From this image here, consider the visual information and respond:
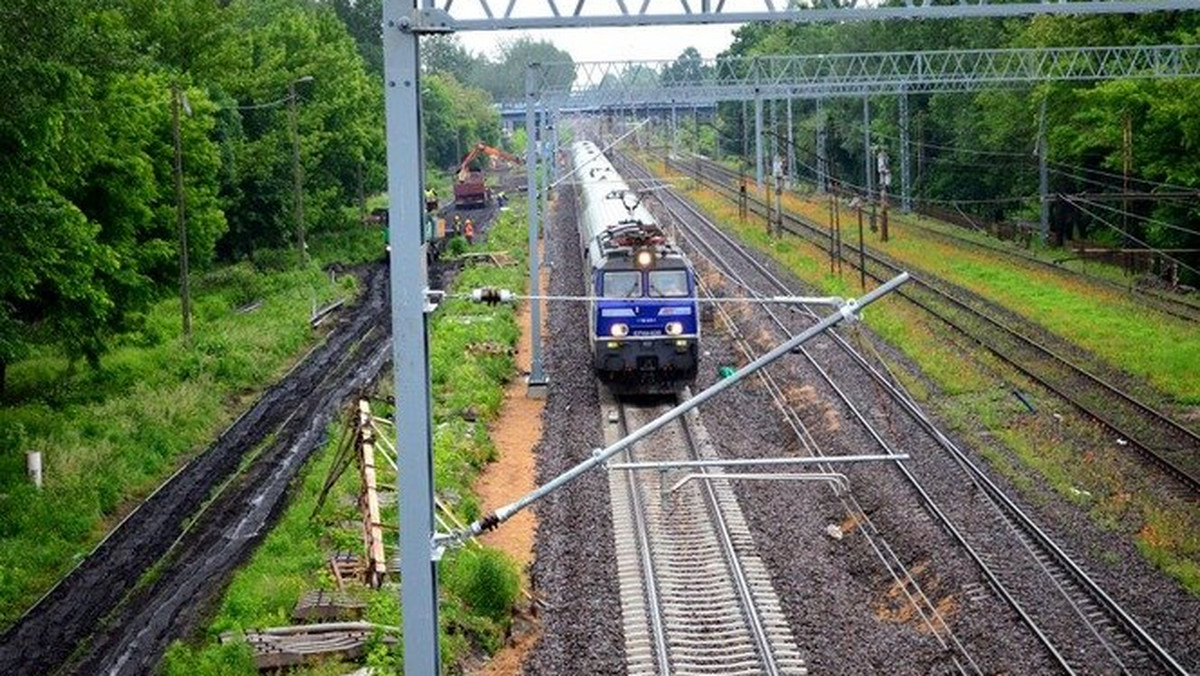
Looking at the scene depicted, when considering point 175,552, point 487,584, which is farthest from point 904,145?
point 487,584

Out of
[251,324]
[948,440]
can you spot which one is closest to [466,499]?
[948,440]

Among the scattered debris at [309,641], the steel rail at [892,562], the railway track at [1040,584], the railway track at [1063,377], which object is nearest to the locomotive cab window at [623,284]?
the steel rail at [892,562]

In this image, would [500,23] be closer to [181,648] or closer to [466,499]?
[181,648]

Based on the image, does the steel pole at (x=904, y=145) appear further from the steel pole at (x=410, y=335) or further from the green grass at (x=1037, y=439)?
the steel pole at (x=410, y=335)

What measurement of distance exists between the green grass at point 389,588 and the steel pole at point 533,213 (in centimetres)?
95

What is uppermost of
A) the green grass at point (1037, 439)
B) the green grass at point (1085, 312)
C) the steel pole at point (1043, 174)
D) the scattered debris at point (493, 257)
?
the steel pole at point (1043, 174)

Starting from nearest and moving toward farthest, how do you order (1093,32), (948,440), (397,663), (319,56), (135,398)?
(397,663) → (948,440) → (135,398) → (1093,32) → (319,56)

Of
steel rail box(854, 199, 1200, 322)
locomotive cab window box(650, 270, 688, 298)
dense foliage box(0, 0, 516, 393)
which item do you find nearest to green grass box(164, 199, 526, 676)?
locomotive cab window box(650, 270, 688, 298)

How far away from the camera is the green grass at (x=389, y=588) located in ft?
48.4

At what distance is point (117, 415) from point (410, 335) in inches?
770

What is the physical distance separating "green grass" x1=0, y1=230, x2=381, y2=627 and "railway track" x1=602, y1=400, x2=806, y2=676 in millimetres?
8444

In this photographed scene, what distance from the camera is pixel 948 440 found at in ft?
73.2

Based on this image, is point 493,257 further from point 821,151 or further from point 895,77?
point 821,151

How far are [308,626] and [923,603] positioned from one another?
7.07m
